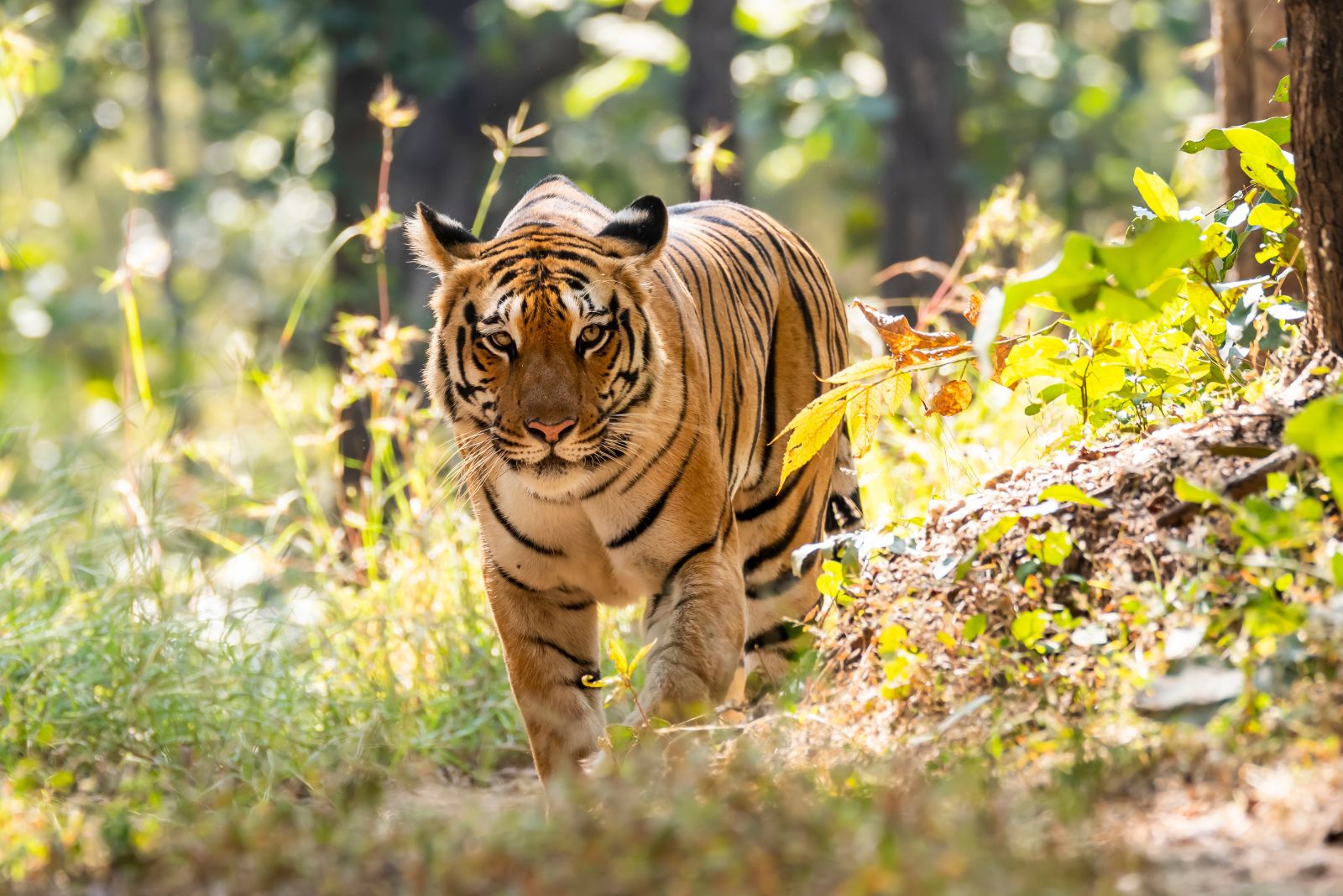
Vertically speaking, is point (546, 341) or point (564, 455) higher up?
point (546, 341)

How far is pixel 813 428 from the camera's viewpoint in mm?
3857

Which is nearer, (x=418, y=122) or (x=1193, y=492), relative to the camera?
(x=1193, y=492)

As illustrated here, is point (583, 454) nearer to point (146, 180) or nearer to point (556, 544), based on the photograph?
point (556, 544)

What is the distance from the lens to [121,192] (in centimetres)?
3047

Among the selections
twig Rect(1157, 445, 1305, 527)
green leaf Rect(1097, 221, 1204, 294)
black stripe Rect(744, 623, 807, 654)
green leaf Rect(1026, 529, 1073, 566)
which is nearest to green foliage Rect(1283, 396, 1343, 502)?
twig Rect(1157, 445, 1305, 527)

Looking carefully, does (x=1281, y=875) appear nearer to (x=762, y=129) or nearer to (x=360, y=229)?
(x=360, y=229)

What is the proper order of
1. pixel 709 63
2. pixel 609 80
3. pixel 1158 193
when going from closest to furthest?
pixel 1158 193 → pixel 709 63 → pixel 609 80

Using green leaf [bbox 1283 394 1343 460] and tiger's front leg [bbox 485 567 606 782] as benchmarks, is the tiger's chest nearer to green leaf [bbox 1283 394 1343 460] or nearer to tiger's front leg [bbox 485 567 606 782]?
tiger's front leg [bbox 485 567 606 782]

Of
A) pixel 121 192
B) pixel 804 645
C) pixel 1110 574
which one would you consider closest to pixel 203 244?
pixel 121 192

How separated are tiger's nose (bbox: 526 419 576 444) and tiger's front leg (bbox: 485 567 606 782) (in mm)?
527

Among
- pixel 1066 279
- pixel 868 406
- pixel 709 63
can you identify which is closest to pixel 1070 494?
pixel 1066 279

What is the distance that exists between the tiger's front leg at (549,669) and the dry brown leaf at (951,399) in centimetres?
115

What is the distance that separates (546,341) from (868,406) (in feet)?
2.88

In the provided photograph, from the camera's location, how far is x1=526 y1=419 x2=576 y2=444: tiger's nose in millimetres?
3842
